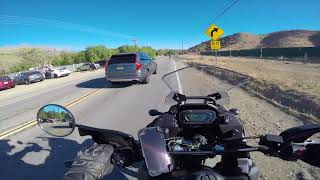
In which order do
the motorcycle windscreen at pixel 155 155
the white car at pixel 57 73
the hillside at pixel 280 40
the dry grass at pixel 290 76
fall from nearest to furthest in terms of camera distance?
the motorcycle windscreen at pixel 155 155
the dry grass at pixel 290 76
the white car at pixel 57 73
the hillside at pixel 280 40

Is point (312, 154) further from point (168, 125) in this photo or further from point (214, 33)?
point (214, 33)

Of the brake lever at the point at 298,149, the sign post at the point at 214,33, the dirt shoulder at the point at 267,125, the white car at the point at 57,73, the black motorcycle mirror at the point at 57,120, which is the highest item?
the sign post at the point at 214,33

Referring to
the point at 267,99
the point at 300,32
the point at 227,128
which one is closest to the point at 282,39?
the point at 300,32

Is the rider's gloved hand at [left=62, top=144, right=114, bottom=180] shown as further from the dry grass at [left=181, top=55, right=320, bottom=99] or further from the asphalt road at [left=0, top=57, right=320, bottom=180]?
the dry grass at [left=181, top=55, right=320, bottom=99]

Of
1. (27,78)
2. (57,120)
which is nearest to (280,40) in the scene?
(27,78)

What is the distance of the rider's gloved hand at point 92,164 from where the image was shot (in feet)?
7.30

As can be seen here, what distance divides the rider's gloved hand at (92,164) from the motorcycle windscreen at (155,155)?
384mm

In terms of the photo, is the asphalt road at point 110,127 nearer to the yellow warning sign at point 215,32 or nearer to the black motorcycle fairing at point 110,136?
the black motorcycle fairing at point 110,136

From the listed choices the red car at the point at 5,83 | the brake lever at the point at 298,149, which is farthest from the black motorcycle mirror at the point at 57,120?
the red car at the point at 5,83

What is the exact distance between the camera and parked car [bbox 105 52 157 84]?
61.5 feet

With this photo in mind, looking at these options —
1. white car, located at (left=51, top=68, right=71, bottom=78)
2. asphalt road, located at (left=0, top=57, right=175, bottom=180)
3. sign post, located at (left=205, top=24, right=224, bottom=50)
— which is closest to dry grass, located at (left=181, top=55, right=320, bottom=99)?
sign post, located at (left=205, top=24, right=224, bottom=50)

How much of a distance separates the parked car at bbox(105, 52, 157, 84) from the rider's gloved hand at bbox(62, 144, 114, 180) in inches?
638

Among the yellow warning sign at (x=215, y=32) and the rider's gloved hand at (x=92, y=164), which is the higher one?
the yellow warning sign at (x=215, y=32)

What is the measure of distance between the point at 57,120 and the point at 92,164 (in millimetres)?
750
